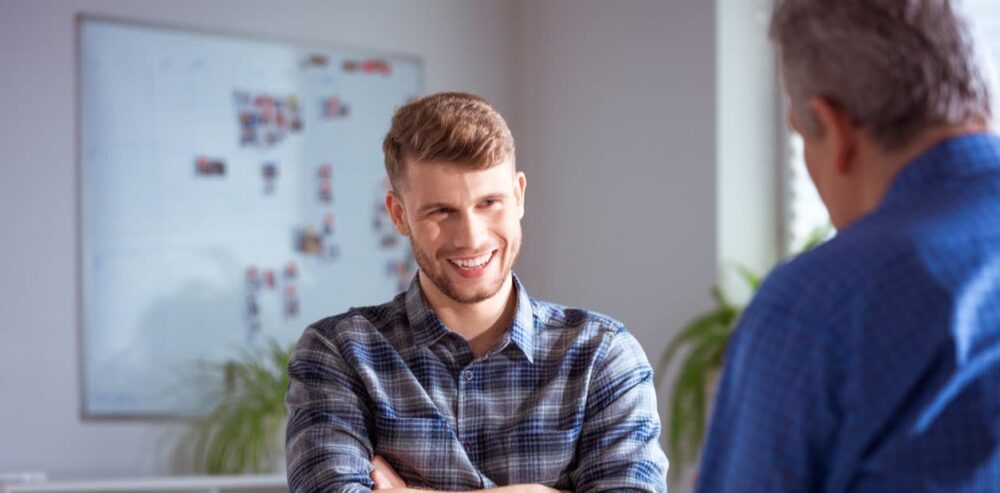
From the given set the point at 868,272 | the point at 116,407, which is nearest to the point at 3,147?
the point at 116,407

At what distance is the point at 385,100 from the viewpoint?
16.0 ft

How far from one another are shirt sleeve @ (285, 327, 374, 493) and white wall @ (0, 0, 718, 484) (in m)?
2.37

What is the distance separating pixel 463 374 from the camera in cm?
201

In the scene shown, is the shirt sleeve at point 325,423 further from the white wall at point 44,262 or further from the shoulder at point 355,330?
the white wall at point 44,262

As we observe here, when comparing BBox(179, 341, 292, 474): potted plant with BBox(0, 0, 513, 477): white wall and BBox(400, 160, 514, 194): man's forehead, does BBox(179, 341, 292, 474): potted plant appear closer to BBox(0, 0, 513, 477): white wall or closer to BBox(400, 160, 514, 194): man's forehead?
BBox(0, 0, 513, 477): white wall

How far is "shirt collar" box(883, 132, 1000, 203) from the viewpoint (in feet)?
3.73

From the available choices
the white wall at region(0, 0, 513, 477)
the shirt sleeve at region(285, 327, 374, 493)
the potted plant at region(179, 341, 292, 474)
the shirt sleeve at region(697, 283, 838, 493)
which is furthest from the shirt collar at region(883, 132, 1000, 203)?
the white wall at region(0, 0, 513, 477)

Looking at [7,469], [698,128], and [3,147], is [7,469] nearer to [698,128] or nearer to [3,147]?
[3,147]

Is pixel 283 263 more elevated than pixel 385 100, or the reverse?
pixel 385 100

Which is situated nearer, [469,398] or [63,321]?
[469,398]

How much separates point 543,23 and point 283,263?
152 cm

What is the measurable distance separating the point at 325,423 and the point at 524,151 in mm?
3420

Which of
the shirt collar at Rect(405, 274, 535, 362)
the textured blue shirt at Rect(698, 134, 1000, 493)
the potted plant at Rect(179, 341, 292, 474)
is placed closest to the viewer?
the textured blue shirt at Rect(698, 134, 1000, 493)

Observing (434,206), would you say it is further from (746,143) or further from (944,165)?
(746,143)
